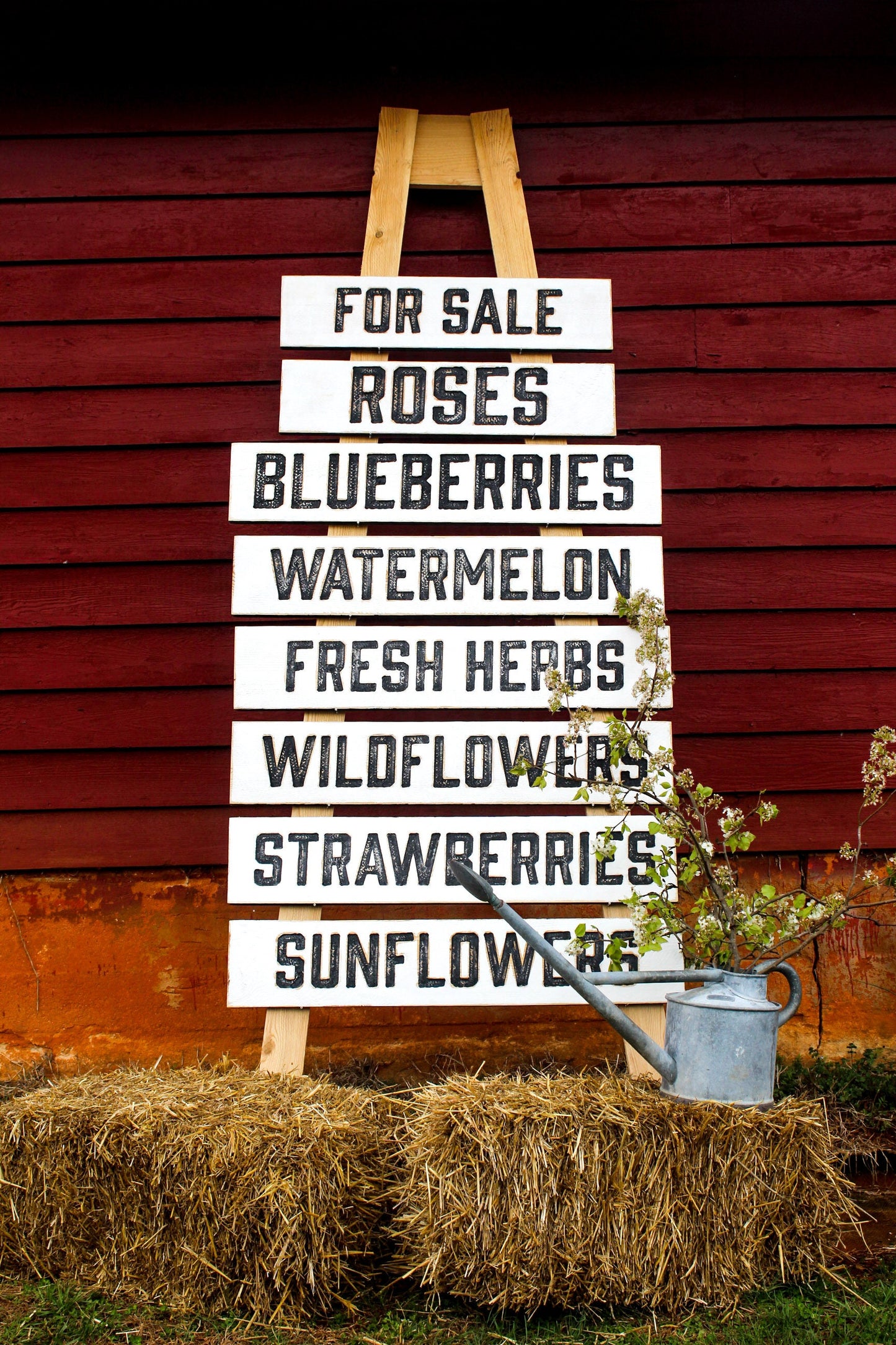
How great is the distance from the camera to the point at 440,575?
8.94 feet

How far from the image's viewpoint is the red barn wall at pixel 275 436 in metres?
3.15

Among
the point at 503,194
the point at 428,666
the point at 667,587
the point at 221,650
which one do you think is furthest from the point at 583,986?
the point at 503,194

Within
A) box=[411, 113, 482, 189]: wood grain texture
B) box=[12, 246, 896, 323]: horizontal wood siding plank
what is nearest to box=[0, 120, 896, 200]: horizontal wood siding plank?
box=[12, 246, 896, 323]: horizontal wood siding plank

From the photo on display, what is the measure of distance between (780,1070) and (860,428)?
2.12 metres

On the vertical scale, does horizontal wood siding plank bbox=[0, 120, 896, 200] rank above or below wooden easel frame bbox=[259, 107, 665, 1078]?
above

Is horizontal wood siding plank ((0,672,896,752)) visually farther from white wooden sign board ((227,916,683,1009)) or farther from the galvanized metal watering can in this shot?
the galvanized metal watering can

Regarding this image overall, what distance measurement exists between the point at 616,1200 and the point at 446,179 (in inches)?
109

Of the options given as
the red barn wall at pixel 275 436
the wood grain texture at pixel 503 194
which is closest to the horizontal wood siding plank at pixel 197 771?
the red barn wall at pixel 275 436

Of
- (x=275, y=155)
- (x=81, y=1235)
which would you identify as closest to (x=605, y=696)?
(x=81, y=1235)

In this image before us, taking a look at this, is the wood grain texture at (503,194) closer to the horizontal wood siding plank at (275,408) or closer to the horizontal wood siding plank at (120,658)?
the horizontal wood siding plank at (275,408)

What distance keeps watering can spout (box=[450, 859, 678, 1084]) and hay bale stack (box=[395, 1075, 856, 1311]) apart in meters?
0.10

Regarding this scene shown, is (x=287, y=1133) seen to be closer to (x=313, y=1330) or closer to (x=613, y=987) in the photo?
(x=313, y=1330)

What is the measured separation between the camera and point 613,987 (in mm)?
2557

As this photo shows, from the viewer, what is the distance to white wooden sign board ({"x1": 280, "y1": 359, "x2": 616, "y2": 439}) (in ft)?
9.16
